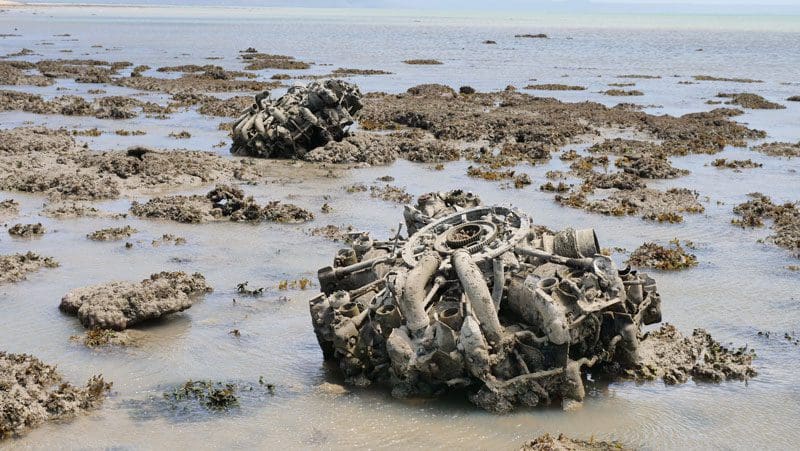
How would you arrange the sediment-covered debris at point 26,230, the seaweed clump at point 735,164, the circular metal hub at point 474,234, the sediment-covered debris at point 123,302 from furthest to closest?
the seaweed clump at point 735,164, the sediment-covered debris at point 26,230, the sediment-covered debris at point 123,302, the circular metal hub at point 474,234

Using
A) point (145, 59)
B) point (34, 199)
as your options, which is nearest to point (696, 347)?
point (34, 199)

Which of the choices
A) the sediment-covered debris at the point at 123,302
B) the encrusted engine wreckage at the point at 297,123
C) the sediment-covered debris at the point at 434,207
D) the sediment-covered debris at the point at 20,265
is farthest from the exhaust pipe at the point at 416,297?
the encrusted engine wreckage at the point at 297,123

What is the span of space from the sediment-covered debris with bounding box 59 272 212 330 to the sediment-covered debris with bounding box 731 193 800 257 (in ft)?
35.6

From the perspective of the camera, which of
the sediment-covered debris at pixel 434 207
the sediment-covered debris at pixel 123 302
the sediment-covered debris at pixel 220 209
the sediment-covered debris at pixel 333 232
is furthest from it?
the sediment-covered debris at pixel 220 209

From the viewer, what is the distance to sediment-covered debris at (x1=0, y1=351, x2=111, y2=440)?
852cm

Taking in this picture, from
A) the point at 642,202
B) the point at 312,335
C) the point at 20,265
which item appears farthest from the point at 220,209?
the point at 642,202

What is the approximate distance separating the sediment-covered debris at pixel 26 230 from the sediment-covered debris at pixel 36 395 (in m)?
6.25

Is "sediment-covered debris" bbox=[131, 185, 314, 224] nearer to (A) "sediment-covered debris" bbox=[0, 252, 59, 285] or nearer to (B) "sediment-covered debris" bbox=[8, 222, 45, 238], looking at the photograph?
(B) "sediment-covered debris" bbox=[8, 222, 45, 238]

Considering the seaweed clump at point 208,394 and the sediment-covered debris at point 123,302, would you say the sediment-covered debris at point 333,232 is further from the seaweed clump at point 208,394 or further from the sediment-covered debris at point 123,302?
the seaweed clump at point 208,394

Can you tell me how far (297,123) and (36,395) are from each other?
14804 mm

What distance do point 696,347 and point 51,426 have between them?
7.62 m

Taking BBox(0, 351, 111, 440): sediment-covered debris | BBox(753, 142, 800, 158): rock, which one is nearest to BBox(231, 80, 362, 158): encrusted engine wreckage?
BBox(753, 142, 800, 158): rock

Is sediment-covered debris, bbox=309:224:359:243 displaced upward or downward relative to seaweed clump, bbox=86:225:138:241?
upward

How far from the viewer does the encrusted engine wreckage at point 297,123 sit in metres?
22.9
